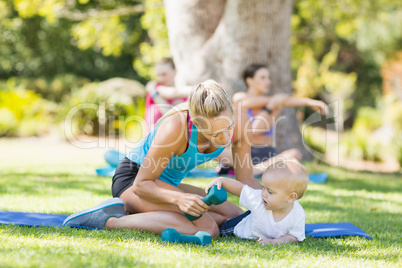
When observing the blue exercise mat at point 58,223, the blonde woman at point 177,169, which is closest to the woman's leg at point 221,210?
the blonde woman at point 177,169

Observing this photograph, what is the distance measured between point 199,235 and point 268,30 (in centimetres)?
509

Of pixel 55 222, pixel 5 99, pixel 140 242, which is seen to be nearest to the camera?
pixel 140 242

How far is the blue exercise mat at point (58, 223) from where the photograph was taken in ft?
10.4

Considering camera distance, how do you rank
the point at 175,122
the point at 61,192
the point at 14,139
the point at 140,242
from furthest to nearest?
the point at 14,139 < the point at 61,192 < the point at 175,122 < the point at 140,242

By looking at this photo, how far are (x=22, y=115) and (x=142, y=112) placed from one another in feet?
10.8

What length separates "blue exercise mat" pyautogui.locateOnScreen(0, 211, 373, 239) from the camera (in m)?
3.17

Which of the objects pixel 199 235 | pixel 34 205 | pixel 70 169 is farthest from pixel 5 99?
pixel 199 235

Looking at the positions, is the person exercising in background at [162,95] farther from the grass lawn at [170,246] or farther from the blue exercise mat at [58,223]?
the blue exercise mat at [58,223]

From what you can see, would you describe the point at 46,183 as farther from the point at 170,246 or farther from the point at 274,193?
the point at 274,193

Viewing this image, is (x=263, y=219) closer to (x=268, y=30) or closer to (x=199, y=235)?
(x=199, y=235)

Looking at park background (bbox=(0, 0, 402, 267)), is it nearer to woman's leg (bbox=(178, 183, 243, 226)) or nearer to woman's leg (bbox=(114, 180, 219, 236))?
woman's leg (bbox=(114, 180, 219, 236))

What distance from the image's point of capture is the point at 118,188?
134 inches

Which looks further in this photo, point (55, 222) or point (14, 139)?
point (14, 139)

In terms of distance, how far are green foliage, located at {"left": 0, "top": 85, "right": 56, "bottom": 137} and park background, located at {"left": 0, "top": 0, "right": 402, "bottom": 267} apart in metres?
0.04
